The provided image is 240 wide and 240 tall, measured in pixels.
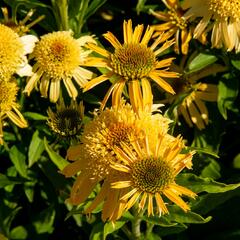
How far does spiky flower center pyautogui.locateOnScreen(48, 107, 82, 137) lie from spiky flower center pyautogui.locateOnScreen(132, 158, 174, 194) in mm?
476

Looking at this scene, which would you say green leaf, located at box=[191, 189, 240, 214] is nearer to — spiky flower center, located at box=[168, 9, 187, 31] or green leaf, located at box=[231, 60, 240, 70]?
green leaf, located at box=[231, 60, 240, 70]

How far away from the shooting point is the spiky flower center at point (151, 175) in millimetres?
1759

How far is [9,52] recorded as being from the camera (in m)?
2.43

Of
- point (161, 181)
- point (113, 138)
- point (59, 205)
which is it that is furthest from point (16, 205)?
point (161, 181)

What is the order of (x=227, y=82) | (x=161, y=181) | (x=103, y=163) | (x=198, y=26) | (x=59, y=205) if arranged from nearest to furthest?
1. (x=161, y=181)
2. (x=103, y=163)
3. (x=198, y=26)
4. (x=227, y=82)
5. (x=59, y=205)

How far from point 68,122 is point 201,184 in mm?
589

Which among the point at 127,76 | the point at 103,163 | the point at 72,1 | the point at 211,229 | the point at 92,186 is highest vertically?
the point at 72,1

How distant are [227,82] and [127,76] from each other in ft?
2.04

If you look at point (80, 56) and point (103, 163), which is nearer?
point (103, 163)

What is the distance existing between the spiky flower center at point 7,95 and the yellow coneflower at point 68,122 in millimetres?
243

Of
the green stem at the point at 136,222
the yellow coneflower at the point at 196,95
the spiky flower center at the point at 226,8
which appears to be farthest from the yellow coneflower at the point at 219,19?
the green stem at the point at 136,222

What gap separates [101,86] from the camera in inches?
105

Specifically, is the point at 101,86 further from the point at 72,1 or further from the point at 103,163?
the point at 103,163

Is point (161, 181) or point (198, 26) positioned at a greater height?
point (198, 26)
